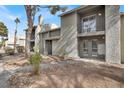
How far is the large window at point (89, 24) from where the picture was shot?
46.0 feet

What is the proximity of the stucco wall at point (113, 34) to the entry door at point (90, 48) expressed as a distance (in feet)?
8.67

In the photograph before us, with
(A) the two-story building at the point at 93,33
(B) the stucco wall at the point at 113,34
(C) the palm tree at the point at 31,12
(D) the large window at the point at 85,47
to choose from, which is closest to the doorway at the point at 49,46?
(A) the two-story building at the point at 93,33

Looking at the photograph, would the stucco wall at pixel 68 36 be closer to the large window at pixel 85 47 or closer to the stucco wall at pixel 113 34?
the large window at pixel 85 47

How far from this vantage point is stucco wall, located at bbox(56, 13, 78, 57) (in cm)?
1481

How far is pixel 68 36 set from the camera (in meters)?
15.6

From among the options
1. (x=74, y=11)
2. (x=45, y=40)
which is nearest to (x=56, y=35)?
(x=45, y=40)

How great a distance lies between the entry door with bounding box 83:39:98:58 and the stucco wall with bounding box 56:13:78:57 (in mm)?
1407

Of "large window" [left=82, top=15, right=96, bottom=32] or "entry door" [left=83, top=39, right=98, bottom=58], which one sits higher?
"large window" [left=82, top=15, right=96, bottom=32]

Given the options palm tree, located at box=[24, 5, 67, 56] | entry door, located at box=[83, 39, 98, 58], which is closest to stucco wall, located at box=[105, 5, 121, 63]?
entry door, located at box=[83, 39, 98, 58]

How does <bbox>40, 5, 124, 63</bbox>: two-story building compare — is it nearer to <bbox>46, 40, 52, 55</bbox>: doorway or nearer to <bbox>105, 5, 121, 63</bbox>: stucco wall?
<bbox>105, 5, 121, 63</bbox>: stucco wall

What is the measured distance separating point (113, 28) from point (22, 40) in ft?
123

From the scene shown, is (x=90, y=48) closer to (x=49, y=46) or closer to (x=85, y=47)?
(x=85, y=47)

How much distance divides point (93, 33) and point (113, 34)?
2.53 metres

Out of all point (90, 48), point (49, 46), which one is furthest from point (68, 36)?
point (49, 46)
